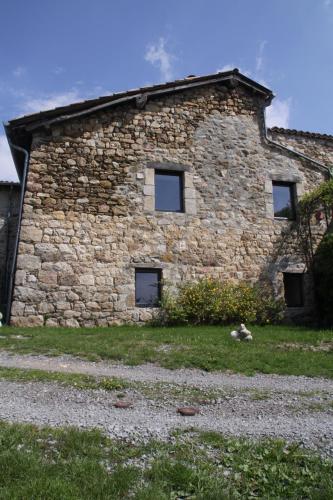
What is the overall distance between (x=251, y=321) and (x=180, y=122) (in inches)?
248

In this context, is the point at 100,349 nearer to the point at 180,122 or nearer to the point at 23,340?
the point at 23,340

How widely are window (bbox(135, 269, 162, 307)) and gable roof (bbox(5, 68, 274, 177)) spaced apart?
4.73 metres

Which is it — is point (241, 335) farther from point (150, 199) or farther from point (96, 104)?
point (96, 104)

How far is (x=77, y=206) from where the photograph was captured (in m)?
10.8

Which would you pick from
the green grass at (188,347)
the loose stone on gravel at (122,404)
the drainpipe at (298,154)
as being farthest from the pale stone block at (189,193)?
the loose stone on gravel at (122,404)

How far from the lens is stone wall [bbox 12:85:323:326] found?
406 inches

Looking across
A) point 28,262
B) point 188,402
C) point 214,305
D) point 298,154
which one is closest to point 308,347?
point 214,305

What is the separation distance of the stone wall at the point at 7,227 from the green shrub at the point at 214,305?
205 inches

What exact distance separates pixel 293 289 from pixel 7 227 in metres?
9.28

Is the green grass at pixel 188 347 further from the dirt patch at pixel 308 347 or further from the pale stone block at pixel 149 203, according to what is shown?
the pale stone block at pixel 149 203

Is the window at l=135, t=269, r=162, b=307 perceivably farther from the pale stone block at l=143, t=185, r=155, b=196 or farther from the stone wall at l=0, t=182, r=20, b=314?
the stone wall at l=0, t=182, r=20, b=314

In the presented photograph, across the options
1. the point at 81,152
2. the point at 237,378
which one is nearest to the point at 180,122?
the point at 81,152

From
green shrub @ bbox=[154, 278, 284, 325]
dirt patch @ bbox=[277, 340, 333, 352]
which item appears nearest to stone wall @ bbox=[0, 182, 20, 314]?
green shrub @ bbox=[154, 278, 284, 325]

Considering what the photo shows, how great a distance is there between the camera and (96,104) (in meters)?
11.4
